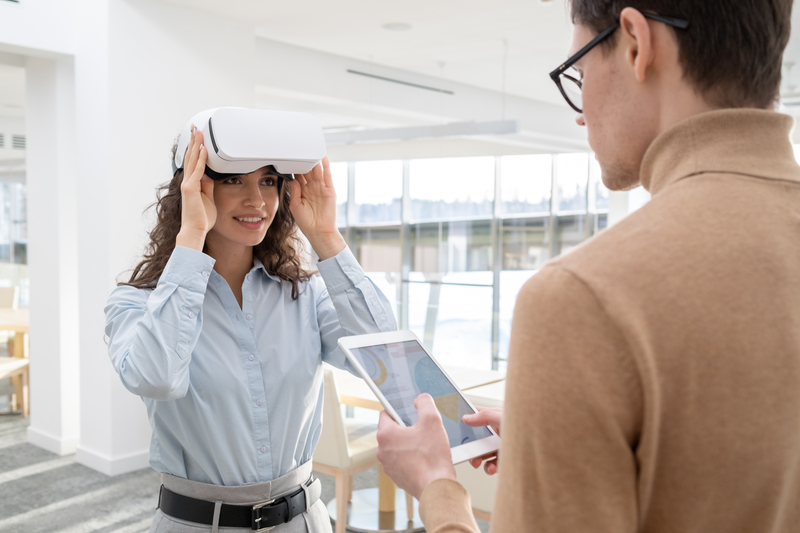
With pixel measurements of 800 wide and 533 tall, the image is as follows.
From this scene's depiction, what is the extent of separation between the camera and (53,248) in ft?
16.0

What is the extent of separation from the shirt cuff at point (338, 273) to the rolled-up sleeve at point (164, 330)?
0.29m

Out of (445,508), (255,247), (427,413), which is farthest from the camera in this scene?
(255,247)

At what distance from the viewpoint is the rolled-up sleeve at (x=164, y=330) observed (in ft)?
4.71

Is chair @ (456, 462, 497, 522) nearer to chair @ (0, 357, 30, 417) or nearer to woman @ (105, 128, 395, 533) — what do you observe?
woman @ (105, 128, 395, 533)

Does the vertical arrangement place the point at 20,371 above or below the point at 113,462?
above

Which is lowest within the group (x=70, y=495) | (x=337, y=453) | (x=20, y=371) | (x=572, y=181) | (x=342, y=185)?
(x=70, y=495)

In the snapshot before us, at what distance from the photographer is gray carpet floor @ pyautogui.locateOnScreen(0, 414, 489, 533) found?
12.3ft

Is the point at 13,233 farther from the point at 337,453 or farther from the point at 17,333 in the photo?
the point at 337,453

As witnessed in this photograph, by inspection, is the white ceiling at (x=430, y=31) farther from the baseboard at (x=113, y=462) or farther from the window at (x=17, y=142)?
the window at (x=17, y=142)

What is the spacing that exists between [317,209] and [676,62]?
1199 mm

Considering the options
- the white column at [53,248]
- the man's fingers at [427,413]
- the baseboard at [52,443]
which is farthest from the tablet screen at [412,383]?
the baseboard at [52,443]

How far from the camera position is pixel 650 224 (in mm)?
592

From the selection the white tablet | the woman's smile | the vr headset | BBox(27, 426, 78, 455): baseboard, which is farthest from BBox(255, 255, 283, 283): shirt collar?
BBox(27, 426, 78, 455): baseboard

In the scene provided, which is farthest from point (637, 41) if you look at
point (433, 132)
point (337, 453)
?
point (433, 132)
